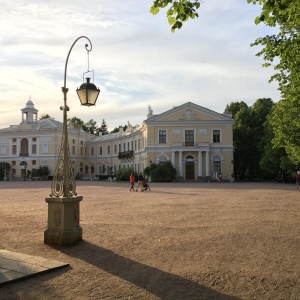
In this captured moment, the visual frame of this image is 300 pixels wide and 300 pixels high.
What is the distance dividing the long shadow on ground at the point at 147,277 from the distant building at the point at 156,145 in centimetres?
4555

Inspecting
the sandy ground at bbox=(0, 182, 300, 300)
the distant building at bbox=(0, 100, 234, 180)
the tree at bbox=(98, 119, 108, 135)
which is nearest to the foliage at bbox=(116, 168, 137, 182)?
the distant building at bbox=(0, 100, 234, 180)

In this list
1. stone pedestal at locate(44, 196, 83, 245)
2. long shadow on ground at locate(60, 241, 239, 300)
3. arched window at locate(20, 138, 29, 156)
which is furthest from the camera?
arched window at locate(20, 138, 29, 156)

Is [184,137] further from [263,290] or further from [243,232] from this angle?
[263,290]

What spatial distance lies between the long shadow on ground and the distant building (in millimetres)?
45546

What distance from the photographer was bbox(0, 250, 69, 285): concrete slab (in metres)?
5.81

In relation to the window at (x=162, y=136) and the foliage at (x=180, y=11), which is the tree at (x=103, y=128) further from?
the foliage at (x=180, y=11)

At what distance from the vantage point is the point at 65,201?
8.35 meters

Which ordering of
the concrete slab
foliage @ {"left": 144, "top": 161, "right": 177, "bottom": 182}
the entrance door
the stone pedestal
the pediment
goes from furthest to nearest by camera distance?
the pediment < the entrance door < foliage @ {"left": 144, "top": 161, "right": 177, "bottom": 182} < the stone pedestal < the concrete slab

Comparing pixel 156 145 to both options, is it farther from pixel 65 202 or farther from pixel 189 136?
pixel 65 202

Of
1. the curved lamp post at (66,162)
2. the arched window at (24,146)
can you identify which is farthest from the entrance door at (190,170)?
the curved lamp post at (66,162)

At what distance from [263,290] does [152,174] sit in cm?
4483

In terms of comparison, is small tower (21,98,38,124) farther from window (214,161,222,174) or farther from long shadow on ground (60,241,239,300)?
long shadow on ground (60,241,239,300)

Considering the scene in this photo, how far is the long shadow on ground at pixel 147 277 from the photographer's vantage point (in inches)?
208

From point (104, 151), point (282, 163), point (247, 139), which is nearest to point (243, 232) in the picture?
point (282, 163)
